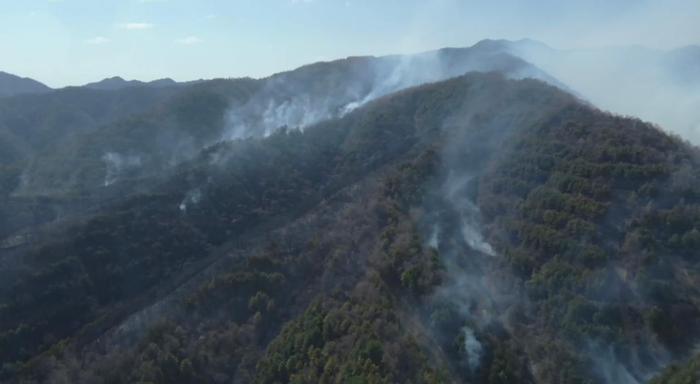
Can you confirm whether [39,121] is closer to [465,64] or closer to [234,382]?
[465,64]

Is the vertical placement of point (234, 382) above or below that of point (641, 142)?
below

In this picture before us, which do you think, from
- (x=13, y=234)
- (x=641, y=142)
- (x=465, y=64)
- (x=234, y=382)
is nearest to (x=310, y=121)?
(x=465, y=64)

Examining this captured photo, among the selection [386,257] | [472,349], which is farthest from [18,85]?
[472,349]

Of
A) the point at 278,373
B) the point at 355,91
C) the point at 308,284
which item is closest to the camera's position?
the point at 278,373

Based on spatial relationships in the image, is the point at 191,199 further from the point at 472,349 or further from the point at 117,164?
the point at 472,349

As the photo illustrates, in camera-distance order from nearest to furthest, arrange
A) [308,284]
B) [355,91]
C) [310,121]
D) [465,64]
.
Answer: [308,284], [310,121], [355,91], [465,64]

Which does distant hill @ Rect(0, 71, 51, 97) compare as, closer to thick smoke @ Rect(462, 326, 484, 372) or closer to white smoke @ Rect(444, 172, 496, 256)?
white smoke @ Rect(444, 172, 496, 256)

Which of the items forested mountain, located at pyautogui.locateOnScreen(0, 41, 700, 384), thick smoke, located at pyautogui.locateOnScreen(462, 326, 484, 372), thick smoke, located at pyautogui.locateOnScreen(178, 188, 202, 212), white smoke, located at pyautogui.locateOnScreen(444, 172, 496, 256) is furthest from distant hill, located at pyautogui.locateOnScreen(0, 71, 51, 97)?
thick smoke, located at pyautogui.locateOnScreen(462, 326, 484, 372)

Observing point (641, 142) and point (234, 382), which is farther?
point (641, 142)
